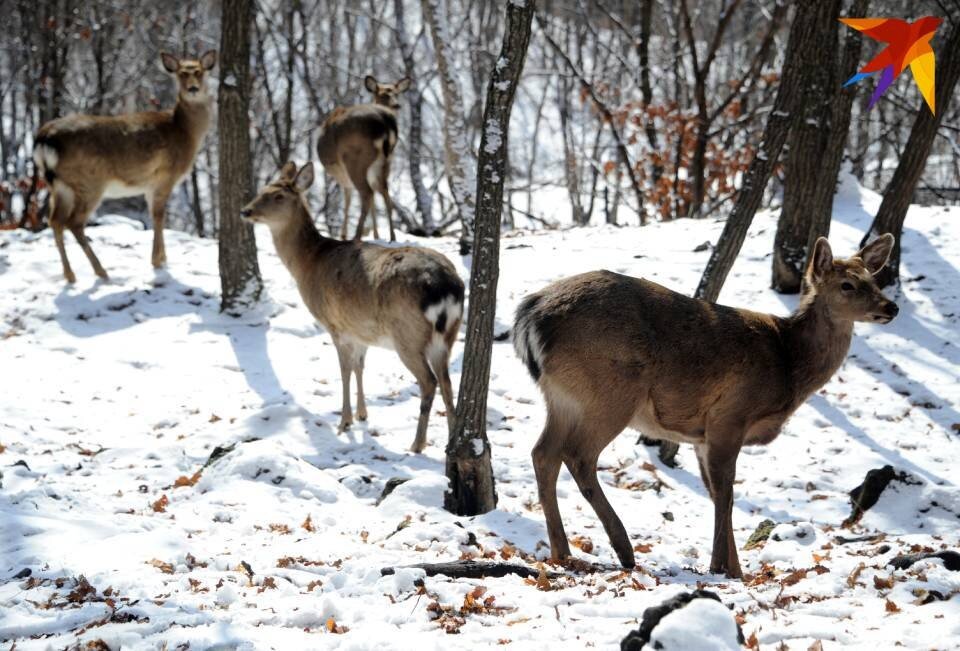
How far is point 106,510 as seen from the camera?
6.07m

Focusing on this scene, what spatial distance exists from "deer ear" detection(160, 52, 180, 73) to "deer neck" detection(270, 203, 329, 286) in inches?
180

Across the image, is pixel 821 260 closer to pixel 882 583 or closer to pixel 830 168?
pixel 882 583

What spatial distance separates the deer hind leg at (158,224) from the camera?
11.9 meters

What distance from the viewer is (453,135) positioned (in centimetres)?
1213

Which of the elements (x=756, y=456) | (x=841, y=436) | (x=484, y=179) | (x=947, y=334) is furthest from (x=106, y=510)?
(x=947, y=334)

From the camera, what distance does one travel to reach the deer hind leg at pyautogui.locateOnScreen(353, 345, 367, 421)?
8.69 m

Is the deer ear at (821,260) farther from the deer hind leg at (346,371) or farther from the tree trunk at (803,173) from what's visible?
the deer hind leg at (346,371)

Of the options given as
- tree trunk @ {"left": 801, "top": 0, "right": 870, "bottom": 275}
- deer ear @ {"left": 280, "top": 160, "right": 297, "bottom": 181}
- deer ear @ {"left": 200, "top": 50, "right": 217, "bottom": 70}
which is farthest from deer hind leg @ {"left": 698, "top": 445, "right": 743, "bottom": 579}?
deer ear @ {"left": 200, "top": 50, "right": 217, "bottom": 70}

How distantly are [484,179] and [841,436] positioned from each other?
13.7 feet

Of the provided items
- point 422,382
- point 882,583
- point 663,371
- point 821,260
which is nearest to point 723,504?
point 663,371

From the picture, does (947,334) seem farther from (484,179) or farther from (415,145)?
(415,145)

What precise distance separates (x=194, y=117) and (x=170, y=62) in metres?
0.94

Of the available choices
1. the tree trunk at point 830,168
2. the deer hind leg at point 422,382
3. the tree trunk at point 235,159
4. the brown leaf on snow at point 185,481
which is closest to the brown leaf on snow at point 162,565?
the brown leaf on snow at point 185,481

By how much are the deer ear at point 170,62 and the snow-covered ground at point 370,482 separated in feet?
7.86
